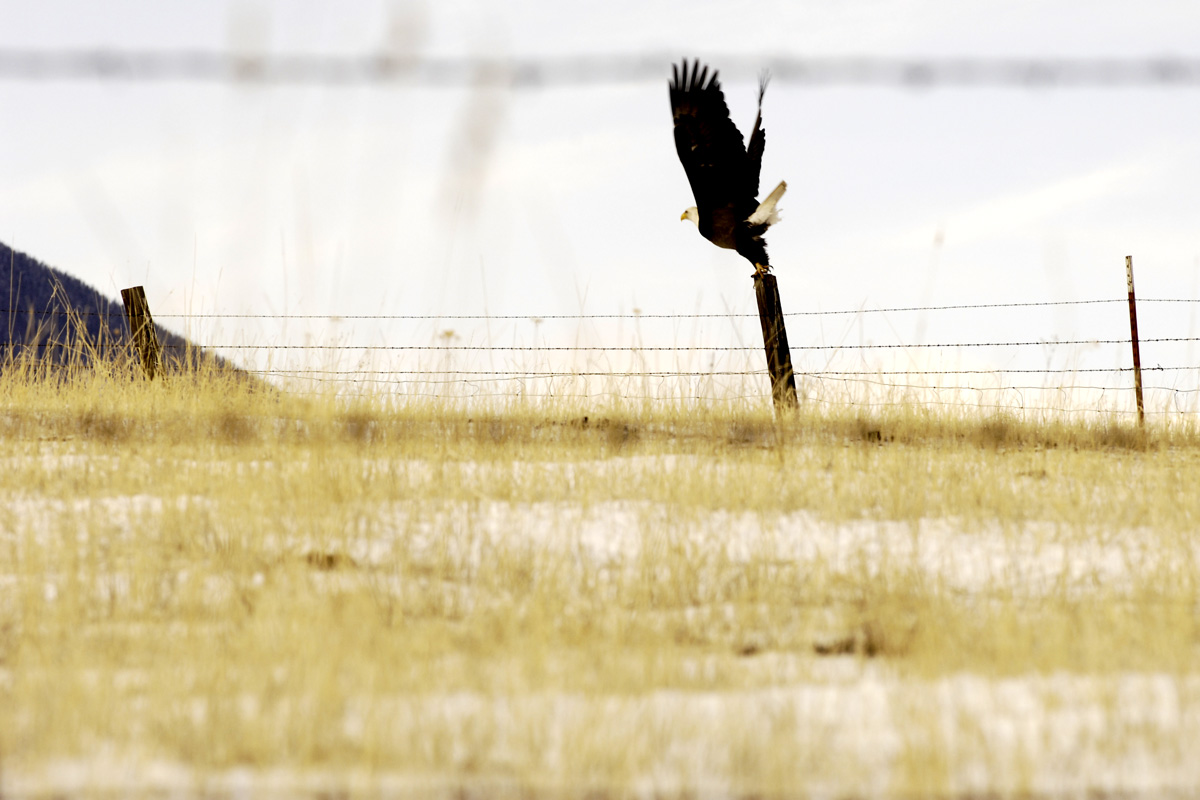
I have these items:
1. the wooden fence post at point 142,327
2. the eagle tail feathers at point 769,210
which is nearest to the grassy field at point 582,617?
the wooden fence post at point 142,327

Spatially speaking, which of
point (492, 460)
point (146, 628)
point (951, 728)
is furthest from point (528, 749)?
point (492, 460)

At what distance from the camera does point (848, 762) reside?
1.83m

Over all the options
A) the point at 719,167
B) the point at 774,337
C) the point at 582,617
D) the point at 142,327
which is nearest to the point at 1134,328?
the point at 774,337

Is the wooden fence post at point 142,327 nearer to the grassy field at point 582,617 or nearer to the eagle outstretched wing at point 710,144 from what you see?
the grassy field at point 582,617

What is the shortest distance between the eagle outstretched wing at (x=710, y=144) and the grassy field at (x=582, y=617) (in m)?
2.67

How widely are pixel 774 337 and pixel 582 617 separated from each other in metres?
4.55

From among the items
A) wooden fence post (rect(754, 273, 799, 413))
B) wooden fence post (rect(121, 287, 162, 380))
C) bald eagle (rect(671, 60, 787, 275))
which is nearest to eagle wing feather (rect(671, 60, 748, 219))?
bald eagle (rect(671, 60, 787, 275))

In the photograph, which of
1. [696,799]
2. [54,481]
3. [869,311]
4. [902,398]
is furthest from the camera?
[869,311]

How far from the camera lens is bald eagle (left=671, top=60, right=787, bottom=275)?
22.0 feet

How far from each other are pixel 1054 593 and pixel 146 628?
2.80 metres

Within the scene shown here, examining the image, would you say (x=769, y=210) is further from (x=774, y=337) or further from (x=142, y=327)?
(x=142, y=327)

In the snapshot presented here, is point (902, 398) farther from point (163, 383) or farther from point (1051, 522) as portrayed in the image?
point (163, 383)

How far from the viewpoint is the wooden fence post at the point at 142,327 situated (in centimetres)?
742

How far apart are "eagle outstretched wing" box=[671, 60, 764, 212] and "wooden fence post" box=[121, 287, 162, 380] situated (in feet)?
14.7
